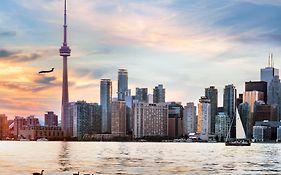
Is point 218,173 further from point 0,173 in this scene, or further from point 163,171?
point 0,173

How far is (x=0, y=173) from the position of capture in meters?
97.6

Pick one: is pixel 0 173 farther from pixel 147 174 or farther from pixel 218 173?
pixel 218 173

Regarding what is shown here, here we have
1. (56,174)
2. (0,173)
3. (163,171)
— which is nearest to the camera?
(56,174)

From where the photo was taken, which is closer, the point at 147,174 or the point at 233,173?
the point at 147,174

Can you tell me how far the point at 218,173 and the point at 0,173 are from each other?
3834 centimetres

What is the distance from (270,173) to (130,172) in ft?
84.1

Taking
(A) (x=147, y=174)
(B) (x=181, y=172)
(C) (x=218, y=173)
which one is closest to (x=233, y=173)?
(C) (x=218, y=173)

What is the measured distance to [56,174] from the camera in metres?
89.7

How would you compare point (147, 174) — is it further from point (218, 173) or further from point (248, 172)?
point (248, 172)

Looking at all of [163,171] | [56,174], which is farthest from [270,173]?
[56,174]

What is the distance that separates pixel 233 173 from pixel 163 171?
41.8 ft

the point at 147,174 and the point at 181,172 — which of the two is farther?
the point at 181,172

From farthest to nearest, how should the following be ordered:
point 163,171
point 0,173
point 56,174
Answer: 1. point 163,171
2. point 0,173
3. point 56,174

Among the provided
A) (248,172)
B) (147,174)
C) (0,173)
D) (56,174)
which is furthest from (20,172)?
(248,172)
